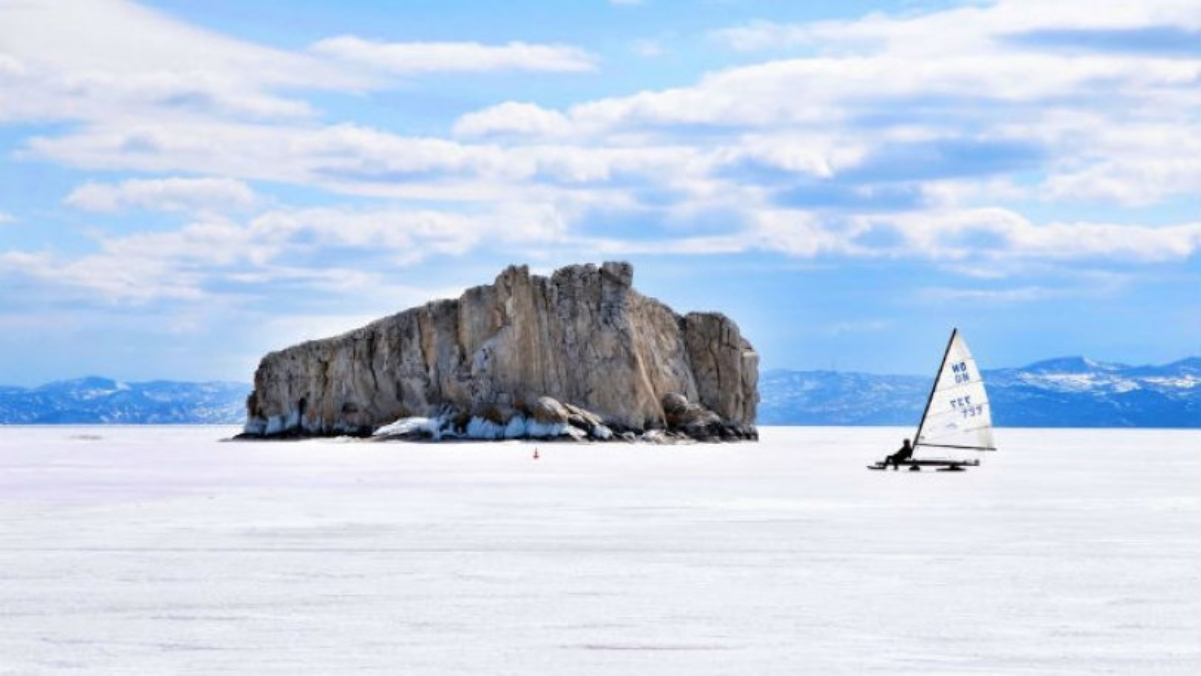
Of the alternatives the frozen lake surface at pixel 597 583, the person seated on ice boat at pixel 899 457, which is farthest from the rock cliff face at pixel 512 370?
the frozen lake surface at pixel 597 583

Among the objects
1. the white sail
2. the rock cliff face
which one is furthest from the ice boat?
the rock cliff face

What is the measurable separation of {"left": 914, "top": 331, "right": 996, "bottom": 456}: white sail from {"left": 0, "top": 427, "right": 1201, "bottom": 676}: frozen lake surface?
49.9 feet

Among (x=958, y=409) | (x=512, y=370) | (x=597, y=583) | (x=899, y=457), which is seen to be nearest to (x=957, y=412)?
(x=958, y=409)

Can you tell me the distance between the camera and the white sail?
57938 millimetres

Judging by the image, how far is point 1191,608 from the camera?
18016 millimetres

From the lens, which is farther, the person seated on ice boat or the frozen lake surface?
the person seated on ice boat

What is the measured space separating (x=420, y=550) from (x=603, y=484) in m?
23.8

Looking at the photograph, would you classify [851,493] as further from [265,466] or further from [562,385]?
[562,385]

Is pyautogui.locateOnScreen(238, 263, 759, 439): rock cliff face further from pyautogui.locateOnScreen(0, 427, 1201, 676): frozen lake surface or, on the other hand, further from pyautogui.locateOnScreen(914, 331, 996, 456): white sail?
pyautogui.locateOnScreen(0, 427, 1201, 676): frozen lake surface

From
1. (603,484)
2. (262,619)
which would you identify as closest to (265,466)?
(603,484)

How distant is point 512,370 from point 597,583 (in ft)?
283

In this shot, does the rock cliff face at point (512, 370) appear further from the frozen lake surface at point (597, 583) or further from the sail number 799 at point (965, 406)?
the frozen lake surface at point (597, 583)

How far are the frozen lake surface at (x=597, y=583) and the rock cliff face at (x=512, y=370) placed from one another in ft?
210

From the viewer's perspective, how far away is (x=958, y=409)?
192ft
